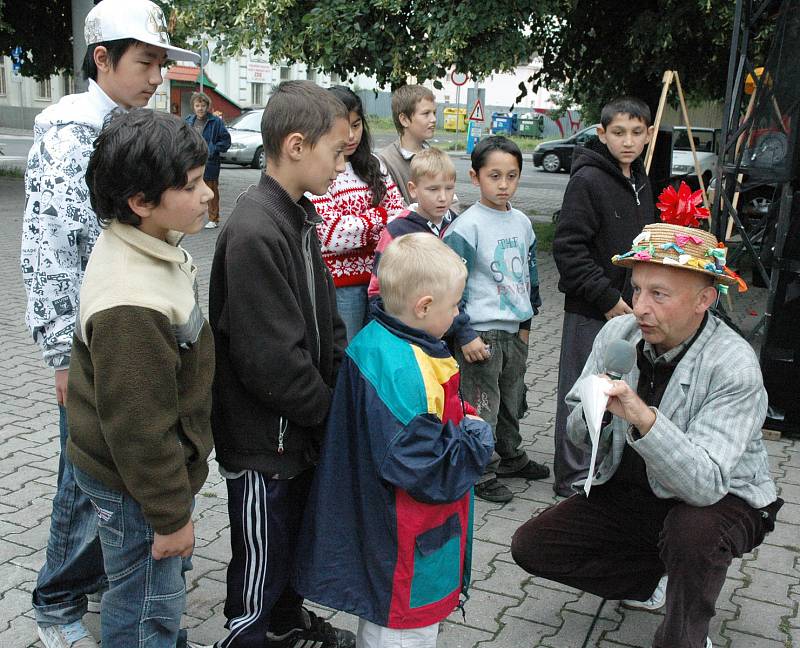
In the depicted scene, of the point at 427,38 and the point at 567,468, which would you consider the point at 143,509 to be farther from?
the point at 427,38

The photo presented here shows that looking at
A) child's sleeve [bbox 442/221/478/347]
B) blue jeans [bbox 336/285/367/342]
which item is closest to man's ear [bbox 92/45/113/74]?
blue jeans [bbox 336/285/367/342]

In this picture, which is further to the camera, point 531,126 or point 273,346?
point 531,126

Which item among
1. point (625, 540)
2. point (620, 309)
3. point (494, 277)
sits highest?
point (494, 277)

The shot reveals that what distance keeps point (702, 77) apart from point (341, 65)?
183 inches

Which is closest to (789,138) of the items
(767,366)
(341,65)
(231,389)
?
(767,366)

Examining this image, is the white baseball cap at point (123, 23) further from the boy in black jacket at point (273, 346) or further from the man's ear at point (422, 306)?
the man's ear at point (422, 306)

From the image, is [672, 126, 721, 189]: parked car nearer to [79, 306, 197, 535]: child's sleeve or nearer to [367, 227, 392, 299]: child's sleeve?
[367, 227, 392, 299]: child's sleeve

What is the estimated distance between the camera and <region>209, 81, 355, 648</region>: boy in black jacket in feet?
7.96

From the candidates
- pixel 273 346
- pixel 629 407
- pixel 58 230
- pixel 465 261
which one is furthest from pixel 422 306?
pixel 465 261

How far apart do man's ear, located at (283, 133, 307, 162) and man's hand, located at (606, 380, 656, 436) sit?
110cm

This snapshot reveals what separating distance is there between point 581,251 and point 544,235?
374 inches

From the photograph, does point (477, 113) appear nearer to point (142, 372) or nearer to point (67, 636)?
point (67, 636)

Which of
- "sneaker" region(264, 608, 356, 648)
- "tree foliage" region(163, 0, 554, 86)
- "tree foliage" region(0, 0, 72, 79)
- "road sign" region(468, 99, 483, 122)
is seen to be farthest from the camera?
"road sign" region(468, 99, 483, 122)

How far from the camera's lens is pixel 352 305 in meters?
3.88
